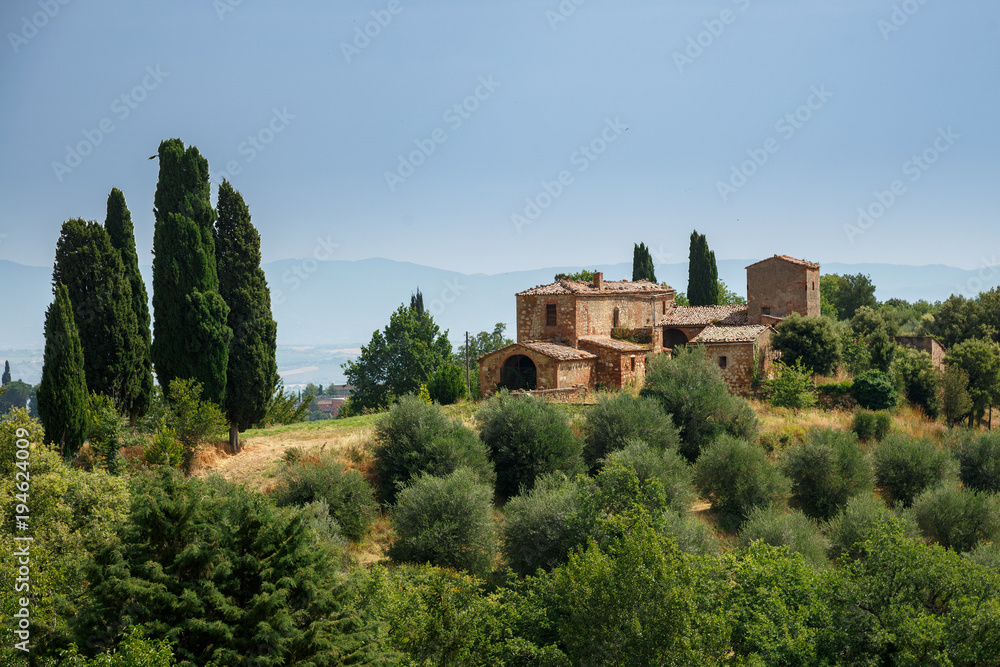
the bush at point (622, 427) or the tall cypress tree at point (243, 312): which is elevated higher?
the tall cypress tree at point (243, 312)

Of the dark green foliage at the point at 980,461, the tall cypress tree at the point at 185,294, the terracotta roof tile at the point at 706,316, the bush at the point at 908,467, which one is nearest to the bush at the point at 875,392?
the dark green foliage at the point at 980,461

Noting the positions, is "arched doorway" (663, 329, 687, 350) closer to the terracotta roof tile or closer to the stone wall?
the terracotta roof tile

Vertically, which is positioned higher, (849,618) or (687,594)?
(687,594)

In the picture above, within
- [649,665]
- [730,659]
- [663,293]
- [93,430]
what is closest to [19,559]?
[93,430]

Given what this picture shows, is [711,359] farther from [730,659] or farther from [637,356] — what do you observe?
[730,659]

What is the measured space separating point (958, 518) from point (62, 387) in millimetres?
28066

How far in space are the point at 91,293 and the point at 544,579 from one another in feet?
58.0

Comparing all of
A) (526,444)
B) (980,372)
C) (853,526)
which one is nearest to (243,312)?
(526,444)

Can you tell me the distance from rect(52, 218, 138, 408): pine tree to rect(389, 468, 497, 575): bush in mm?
10470

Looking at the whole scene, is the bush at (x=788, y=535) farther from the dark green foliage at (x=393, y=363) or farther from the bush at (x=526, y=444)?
the dark green foliage at (x=393, y=363)

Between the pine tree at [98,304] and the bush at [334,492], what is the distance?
6.60 m

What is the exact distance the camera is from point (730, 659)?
621 inches

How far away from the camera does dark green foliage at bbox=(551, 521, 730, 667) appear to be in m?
13.6

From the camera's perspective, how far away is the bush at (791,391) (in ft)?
117
